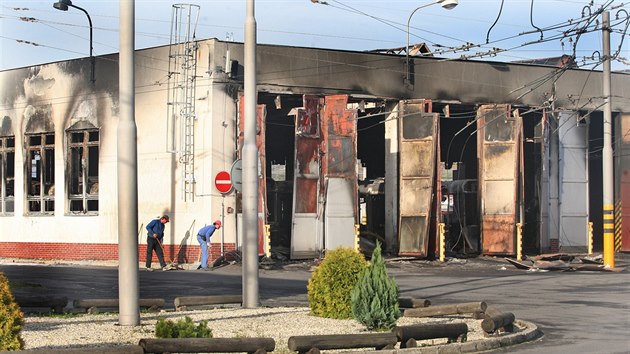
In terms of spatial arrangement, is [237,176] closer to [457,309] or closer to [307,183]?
[457,309]

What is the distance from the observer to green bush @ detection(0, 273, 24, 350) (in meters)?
10.4

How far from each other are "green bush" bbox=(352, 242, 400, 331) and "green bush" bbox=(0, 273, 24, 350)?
5128mm

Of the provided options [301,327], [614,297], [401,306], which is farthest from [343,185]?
[301,327]

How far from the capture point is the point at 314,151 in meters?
35.7

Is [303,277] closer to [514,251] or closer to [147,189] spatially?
[147,189]

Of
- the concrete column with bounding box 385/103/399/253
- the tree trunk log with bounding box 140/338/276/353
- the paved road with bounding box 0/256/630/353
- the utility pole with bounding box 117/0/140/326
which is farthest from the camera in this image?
the concrete column with bounding box 385/103/399/253

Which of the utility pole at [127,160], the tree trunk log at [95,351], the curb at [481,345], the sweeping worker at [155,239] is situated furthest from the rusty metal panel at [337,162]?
the tree trunk log at [95,351]

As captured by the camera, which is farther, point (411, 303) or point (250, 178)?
point (250, 178)

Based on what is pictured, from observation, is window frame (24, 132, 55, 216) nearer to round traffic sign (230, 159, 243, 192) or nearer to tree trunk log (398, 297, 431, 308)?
round traffic sign (230, 159, 243, 192)

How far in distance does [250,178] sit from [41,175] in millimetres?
24509

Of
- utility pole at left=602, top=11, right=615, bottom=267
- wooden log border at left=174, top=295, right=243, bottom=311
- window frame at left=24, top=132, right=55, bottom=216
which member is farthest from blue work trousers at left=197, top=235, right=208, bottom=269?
wooden log border at left=174, top=295, right=243, bottom=311

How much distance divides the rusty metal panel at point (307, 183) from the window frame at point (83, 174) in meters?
8.27

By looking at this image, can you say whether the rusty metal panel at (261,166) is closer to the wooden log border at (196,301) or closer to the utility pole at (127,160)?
the wooden log border at (196,301)

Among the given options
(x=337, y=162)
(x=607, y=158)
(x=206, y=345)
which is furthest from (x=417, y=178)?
(x=206, y=345)
